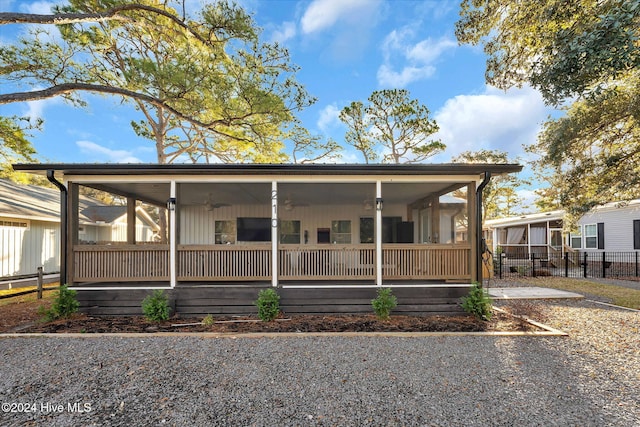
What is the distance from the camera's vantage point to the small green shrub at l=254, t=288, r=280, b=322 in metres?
5.91

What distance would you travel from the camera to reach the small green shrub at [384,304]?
19.5 ft

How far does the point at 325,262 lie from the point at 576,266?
634 inches

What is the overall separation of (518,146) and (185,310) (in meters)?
22.4

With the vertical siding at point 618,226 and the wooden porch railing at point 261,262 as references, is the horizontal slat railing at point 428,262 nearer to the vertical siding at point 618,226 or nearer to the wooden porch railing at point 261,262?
the wooden porch railing at point 261,262

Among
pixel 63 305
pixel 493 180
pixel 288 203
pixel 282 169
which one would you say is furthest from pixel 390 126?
pixel 63 305

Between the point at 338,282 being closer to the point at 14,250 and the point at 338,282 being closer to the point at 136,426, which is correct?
the point at 136,426

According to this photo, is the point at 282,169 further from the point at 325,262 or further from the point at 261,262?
the point at 325,262

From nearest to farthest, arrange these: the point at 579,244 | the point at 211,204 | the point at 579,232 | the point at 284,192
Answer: the point at 284,192, the point at 211,204, the point at 579,232, the point at 579,244

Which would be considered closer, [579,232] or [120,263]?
[120,263]

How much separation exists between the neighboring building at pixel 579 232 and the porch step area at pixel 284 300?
11110 millimetres

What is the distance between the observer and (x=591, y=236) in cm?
1662

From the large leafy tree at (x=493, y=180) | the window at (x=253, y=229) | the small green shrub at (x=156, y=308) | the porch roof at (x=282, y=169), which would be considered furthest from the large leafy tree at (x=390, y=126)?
the small green shrub at (x=156, y=308)

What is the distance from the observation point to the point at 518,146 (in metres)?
20.5

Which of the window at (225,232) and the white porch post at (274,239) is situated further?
the window at (225,232)
